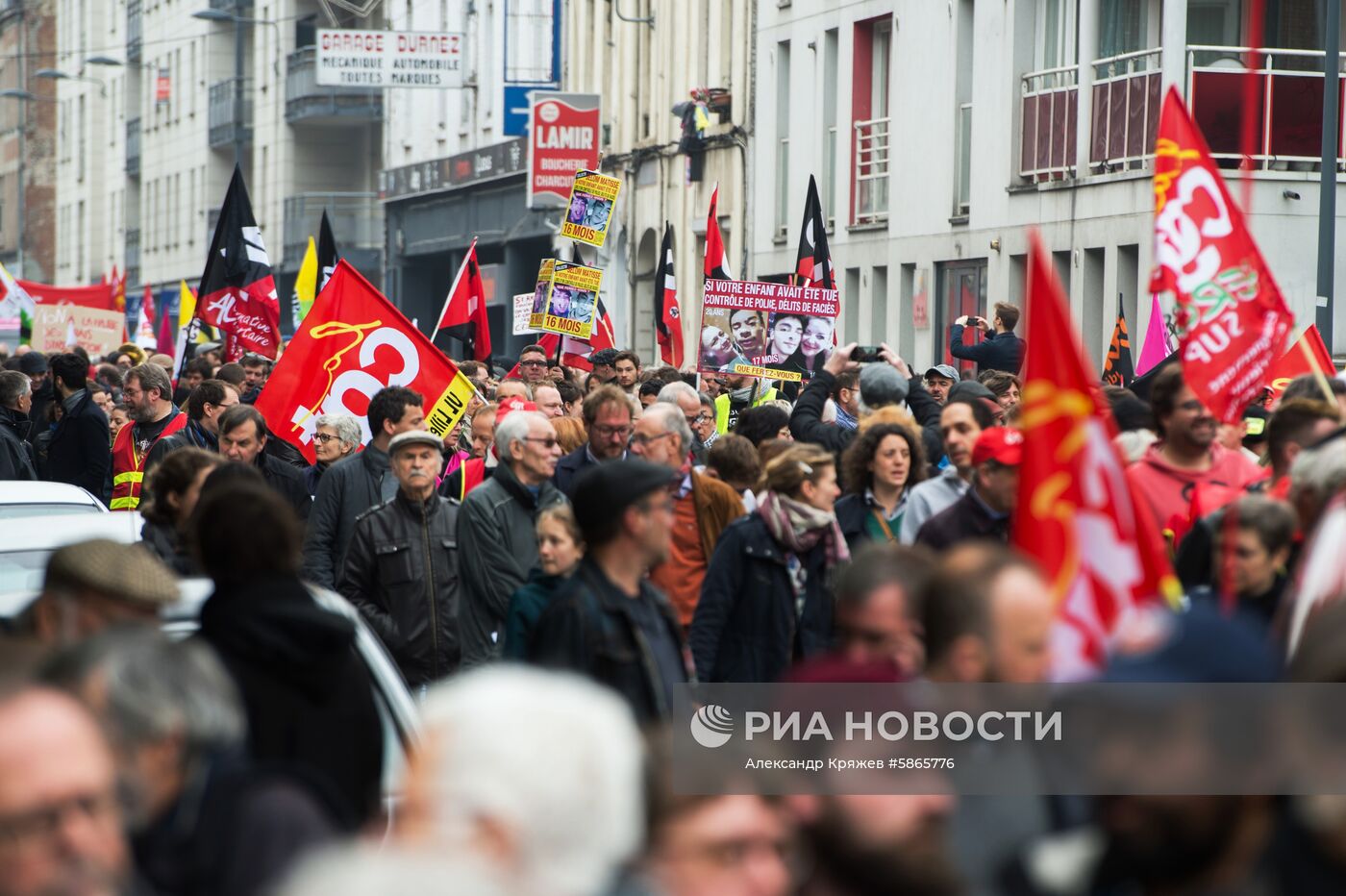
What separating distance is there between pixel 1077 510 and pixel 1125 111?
18031 mm

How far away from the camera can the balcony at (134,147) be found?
76125 mm

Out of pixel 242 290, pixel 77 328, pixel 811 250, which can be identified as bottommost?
pixel 77 328

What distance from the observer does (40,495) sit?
10.2m

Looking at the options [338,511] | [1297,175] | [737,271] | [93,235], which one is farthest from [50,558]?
[93,235]

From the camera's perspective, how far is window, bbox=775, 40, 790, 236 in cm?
3172

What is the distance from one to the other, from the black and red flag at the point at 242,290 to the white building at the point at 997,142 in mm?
7904

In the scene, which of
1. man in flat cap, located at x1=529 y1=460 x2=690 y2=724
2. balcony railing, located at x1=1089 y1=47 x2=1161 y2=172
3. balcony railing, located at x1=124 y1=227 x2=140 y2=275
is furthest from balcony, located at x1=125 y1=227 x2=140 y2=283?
man in flat cap, located at x1=529 y1=460 x2=690 y2=724

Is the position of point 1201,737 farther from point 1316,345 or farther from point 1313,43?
point 1313,43

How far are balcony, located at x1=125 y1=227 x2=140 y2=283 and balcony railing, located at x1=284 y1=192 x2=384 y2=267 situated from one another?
845 inches

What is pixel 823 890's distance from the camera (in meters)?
3.36

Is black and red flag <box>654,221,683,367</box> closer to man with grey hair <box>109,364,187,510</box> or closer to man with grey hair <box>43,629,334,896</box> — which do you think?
man with grey hair <box>109,364,187,510</box>

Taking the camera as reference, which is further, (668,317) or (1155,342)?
(668,317)

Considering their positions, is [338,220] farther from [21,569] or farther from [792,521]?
[21,569]

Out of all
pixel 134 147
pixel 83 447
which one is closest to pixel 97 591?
pixel 83 447
